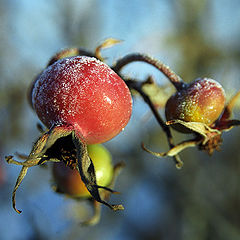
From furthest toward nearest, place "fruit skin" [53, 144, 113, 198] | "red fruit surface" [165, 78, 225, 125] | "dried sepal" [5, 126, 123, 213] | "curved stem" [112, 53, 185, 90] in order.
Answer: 1. "fruit skin" [53, 144, 113, 198]
2. "curved stem" [112, 53, 185, 90]
3. "red fruit surface" [165, 78, 225, 125]
4. "dried sepal" [5, 126, 123, 213]

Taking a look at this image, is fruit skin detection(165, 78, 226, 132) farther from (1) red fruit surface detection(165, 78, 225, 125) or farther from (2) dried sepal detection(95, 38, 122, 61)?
(2) dried sepal detection(95, 38, 122, 61)

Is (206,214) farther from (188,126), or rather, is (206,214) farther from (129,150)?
(188,126)

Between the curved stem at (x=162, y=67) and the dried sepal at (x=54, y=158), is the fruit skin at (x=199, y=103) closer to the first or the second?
the curved stem at (x=162, y=67)

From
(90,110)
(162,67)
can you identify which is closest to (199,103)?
(162,67)

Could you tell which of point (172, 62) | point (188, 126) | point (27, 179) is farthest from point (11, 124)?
point (188, 126)

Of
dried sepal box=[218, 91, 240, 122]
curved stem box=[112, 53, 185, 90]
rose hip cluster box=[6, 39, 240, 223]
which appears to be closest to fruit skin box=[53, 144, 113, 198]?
rose hip cluster box=[6, 39, 240, 223]

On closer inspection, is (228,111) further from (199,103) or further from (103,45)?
(103,45)
